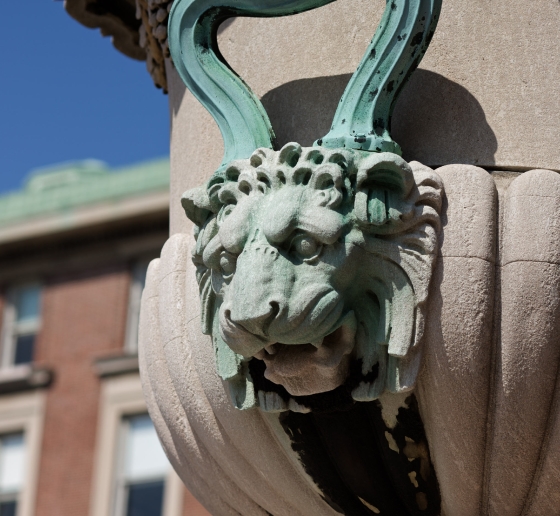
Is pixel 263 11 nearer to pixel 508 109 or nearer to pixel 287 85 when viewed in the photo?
pixel 287 85

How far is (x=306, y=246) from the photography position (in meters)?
3.15

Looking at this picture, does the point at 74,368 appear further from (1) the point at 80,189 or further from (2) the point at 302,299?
(2) the point at 302,299

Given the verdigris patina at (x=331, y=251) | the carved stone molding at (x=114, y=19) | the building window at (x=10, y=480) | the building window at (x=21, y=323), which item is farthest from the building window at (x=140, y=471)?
the verdigris patina at (x=331, y=251)

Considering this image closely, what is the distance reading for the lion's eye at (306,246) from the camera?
3.15 m

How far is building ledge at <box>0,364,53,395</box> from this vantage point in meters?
20.0

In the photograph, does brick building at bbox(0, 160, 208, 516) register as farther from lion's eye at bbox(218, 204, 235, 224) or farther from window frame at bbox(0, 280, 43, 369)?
lion's eye at bbox(218, 204, 235, 224)

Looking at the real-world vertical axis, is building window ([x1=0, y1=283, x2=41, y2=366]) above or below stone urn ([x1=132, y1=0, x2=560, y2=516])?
above

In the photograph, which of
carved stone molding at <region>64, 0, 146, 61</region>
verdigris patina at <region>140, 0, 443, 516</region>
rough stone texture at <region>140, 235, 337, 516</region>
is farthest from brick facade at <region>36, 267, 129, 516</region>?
verdigris patina at <region>140, 0, 443, 516</region>

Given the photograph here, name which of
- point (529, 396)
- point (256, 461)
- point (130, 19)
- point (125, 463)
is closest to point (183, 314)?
point (256, 461)

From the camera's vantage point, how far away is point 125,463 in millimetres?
18969

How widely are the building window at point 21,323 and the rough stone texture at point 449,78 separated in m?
17.4

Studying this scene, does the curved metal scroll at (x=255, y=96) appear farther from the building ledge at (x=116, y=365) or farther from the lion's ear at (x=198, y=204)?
the building ledge at (x=116, y=365)

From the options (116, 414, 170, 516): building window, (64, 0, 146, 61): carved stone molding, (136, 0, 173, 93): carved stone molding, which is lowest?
(136, 0, 173, 93): carved stone molding

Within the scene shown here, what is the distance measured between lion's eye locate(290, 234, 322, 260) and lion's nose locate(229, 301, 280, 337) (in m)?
0.15
